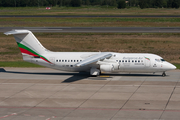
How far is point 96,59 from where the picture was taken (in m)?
37.5

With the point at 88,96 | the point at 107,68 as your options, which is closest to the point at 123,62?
the point at 107,68

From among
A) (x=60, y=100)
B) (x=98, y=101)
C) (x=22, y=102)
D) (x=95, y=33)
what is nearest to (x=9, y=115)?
(x=22, y=102)

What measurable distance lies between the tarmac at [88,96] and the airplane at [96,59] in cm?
120

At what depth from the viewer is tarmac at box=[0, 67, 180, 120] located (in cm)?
2499

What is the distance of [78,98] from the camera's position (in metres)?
29.9

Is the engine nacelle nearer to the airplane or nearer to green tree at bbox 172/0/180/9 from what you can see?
the airplane

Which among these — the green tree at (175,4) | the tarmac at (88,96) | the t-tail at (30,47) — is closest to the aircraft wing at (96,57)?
the tarmac at (88,96)

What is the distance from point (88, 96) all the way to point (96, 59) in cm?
794

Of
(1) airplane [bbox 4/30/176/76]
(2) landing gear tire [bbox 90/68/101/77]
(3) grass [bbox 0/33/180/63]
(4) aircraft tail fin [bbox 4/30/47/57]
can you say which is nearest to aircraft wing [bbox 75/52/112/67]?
(1) airplane [bbox 4/30/176/76]

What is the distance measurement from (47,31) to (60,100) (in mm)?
55650

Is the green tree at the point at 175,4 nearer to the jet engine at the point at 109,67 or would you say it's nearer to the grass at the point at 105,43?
Result: the grass at the point at 105,43

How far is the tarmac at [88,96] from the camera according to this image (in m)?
25.0

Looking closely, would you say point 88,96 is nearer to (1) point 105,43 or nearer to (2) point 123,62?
(2) point 123,62

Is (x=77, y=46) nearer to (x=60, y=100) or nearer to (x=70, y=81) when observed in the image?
(x=70, y=81)
